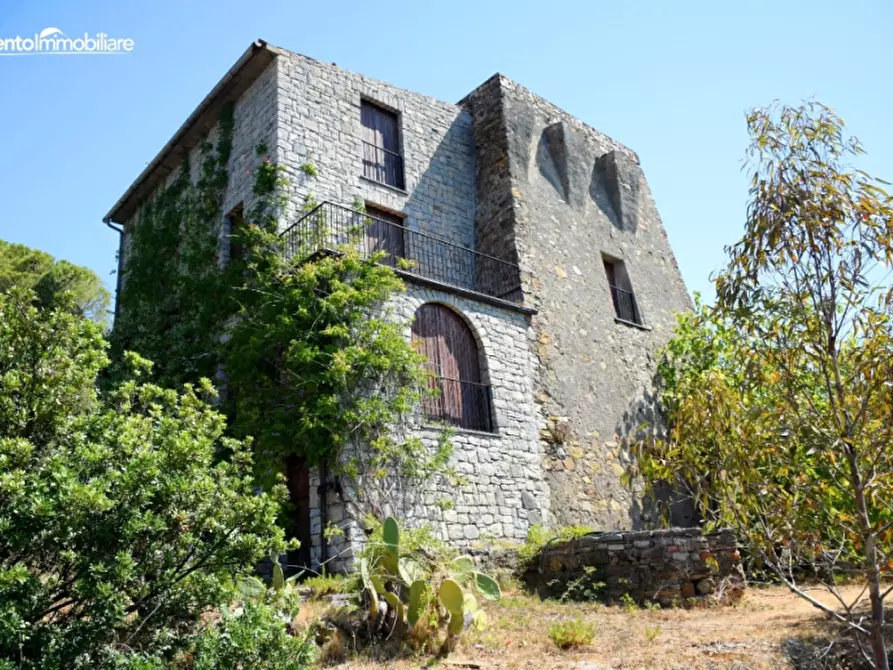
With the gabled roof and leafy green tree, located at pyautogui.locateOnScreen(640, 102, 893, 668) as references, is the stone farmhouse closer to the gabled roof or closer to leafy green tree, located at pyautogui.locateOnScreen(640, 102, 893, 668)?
the gabled roof

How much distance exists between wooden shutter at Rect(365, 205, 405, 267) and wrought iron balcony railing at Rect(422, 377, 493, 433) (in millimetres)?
2632

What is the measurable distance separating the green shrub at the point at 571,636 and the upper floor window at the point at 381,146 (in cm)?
882

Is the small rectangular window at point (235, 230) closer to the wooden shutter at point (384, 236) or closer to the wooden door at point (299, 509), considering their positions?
the wooden shutter at point (384, 236)

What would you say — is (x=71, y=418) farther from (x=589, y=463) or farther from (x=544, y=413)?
(x=589, y=463)

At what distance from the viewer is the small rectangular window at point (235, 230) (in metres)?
12.4

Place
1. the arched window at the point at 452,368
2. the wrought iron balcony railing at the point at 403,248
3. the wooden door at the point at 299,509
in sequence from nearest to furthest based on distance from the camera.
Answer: the wooden door at the point at 299,509 → the arched window at the point at 452,368 → the wrought iron balcony railing at the point at 403,248

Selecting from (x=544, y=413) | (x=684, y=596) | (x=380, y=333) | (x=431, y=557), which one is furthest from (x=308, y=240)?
(x=684, y=596)

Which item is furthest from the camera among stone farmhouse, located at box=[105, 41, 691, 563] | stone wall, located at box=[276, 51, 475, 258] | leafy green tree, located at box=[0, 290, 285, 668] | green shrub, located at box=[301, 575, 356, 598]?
stone wall, located at box=[276, 51, 475, 258]

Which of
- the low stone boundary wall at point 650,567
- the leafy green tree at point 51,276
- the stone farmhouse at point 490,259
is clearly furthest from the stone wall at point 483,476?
the leafy green tree at point 51,276

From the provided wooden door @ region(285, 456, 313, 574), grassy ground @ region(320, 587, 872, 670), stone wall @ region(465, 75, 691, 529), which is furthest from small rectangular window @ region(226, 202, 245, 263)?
grassy ground @ region(320, 587, 872, 670)

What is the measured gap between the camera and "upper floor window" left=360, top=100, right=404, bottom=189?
43.5 feet

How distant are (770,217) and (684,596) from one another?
17.7 feet

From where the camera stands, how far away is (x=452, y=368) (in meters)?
10.9

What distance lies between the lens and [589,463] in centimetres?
1235
